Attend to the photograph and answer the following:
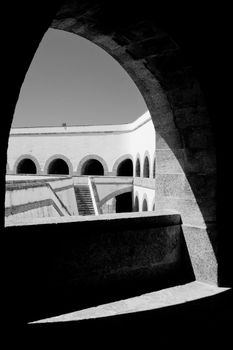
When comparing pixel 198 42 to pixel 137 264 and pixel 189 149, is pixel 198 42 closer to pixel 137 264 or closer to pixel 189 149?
pixel 189 149

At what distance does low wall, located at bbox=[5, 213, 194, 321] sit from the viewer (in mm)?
2539

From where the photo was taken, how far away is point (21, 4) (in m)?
2.07

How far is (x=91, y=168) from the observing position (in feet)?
99.2

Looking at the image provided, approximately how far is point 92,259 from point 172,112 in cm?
171

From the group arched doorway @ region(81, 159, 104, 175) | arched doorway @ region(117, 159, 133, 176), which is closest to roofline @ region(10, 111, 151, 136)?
arched doorway @ region(81, 159, 104, 175)

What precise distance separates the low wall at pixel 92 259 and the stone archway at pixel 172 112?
30 centimetres

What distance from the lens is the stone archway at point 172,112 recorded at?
2.91 meters

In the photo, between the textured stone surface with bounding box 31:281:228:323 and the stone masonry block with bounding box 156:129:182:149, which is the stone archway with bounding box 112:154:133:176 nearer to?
the stone masonry block with bounding box 156:129:182:149

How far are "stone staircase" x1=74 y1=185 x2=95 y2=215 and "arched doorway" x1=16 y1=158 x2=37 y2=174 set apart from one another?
32.2ft

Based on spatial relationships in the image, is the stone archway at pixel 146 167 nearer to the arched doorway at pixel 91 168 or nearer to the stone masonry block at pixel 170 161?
the arched doorway at pixel 91 168

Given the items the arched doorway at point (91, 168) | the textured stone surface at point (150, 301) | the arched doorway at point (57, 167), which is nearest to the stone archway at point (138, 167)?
the arched doorway at point (91, 168)

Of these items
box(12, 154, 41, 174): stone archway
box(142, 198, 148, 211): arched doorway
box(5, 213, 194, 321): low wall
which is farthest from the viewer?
box(12, 154, 41, 174): stone archway

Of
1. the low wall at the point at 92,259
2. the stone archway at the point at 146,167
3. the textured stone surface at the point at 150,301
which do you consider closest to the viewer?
the low wall at the point at 92,259

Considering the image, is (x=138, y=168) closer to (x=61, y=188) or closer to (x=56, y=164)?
(x=56, y=164)
